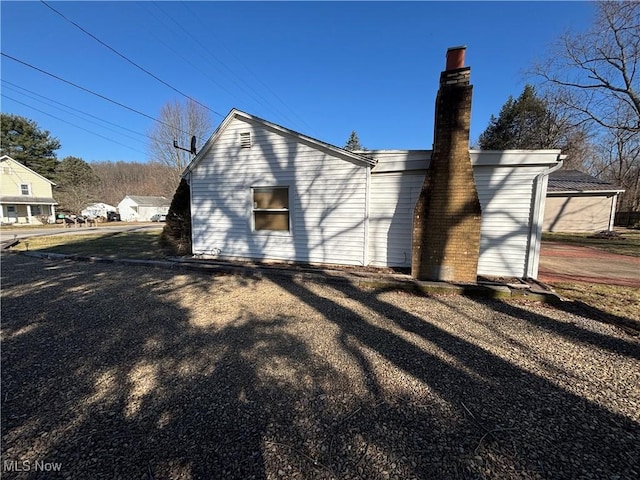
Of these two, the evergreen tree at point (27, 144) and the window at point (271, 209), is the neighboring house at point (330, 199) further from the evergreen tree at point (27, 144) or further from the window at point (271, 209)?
the evergreen tree at point (27, 144)

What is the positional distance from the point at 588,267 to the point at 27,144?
192ft

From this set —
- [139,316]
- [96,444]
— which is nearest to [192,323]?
[139,316]

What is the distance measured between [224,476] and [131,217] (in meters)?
60.2

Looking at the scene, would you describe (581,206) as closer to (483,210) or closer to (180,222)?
(483,210)

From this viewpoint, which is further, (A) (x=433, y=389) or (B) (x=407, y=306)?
(B) (x=407, y=306)

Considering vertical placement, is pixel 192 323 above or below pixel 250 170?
below

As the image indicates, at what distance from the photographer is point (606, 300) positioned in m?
4.90

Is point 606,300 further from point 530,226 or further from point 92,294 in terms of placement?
point 92,294

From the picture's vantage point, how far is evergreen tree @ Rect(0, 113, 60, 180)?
37.2 metres

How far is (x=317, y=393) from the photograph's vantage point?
8.18 feet

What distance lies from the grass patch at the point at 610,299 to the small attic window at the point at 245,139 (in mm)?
7737

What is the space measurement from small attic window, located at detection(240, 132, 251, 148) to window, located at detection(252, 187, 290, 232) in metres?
1.17

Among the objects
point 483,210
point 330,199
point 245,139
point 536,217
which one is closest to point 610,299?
point 536,217

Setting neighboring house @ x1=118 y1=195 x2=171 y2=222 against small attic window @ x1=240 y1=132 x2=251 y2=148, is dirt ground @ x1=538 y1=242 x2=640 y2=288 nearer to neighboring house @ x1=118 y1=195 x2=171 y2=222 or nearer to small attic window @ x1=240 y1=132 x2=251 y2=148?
small attic window @ x1=240 y1=132 x2=251 y2=148
